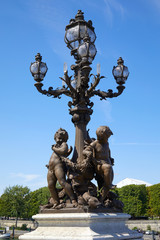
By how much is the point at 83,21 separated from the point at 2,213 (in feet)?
149

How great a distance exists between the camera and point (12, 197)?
42.6 metres

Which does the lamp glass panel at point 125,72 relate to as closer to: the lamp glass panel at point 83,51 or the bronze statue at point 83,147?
the bronze statue at point 83,147

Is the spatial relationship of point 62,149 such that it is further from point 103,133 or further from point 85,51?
point 85,51

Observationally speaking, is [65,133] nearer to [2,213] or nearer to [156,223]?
[156,223]

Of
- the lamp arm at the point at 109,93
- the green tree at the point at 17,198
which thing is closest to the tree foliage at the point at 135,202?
the green tree at the point at 17,198

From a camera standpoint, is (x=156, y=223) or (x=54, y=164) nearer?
(x=54, y=164)

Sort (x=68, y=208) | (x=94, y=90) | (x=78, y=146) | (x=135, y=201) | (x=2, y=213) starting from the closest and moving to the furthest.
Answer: (x=68, y=208) < (x=78, y=146) < (x=94, y=90) < (x=2, y=213) < (x=135, y=201)

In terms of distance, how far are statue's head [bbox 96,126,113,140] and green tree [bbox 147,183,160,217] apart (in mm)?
47248

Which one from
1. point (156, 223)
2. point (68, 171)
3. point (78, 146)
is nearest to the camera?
point (68, 171)

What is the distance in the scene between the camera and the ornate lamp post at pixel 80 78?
766cm

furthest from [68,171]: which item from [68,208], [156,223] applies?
[156,223]

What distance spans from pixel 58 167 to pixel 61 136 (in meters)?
0.76

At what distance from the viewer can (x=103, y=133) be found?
282 inches

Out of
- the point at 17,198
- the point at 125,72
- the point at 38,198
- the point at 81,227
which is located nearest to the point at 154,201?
the point at 38,198
